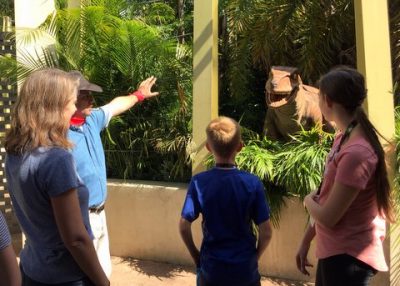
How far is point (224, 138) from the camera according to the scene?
2580 millimetres

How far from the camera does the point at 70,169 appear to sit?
204cm

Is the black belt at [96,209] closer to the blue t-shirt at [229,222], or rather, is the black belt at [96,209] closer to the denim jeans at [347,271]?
the blue t-shirt at [229,222]

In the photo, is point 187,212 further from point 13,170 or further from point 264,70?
point 264,70

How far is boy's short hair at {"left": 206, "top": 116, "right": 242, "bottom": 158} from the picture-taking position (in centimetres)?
259

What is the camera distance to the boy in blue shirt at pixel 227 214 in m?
2.52

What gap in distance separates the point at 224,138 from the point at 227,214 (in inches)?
15.8

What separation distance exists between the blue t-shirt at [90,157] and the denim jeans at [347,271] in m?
1.78

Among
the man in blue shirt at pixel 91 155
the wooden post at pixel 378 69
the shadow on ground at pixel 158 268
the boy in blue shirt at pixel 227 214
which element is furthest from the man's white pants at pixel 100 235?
the wooden post at pixel 378 69

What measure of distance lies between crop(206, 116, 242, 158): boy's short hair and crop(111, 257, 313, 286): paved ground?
9.79 ft

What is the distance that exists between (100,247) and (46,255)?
1473mm

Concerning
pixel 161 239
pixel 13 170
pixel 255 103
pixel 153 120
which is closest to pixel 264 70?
pixel 255 103

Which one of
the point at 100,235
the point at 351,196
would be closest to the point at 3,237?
the point at 351,196

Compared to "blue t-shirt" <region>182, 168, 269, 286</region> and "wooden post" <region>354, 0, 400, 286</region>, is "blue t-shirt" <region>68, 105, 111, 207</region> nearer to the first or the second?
"blue t-shirt" <region>182, 168, 269, 286</region>

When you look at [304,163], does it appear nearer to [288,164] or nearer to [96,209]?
[288,164]
